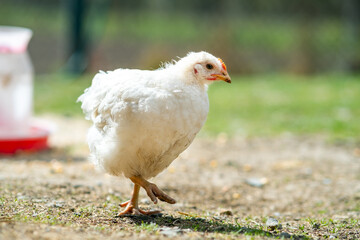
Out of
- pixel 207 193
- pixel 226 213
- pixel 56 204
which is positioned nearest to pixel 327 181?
pixel 207 193

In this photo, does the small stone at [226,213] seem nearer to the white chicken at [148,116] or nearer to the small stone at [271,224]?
the small stone at [271,224]

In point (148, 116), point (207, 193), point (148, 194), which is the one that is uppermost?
point (148, 116)

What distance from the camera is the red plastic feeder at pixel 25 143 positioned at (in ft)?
19.3

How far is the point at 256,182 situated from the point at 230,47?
29.5 ft

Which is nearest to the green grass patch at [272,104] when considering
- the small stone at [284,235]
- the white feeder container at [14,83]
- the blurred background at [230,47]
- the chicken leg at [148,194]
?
the blurred background at [230,47]

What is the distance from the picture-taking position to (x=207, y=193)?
15.8 feet

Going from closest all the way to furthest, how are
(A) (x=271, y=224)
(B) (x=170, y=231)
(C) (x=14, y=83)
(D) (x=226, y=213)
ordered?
(B) (x=170, y=231) → (A) (x=271, y=224) → (D) (x=226, y=213) → (C) (x=14, y=83)

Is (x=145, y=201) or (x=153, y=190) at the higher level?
(x=153, y=190)

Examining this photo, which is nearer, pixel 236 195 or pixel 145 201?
pixel 145 201

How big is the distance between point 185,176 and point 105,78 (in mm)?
2051

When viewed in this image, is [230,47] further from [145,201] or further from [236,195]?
[145,201]

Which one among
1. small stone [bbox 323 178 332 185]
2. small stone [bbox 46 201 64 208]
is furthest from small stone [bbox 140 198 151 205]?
small stone [bbox 323 178 332 185]

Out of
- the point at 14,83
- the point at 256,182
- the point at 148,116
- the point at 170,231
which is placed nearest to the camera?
the point at 170,231

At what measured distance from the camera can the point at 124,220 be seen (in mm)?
3377
